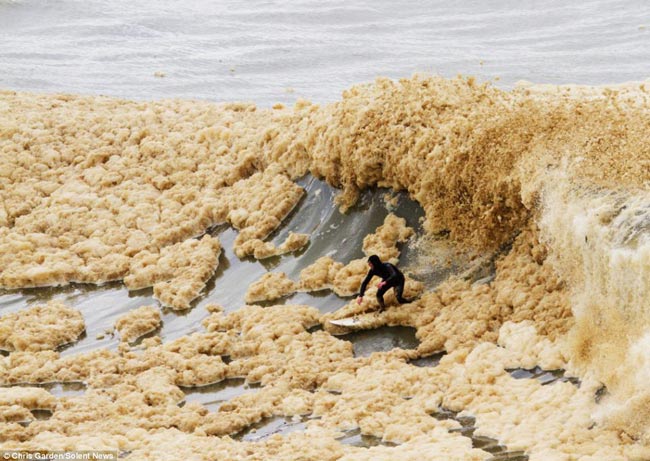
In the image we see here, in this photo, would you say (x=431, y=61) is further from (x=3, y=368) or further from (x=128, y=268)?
(x=3, y=368)

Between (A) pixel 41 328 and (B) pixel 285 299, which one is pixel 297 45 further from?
(A) pixel 41 328

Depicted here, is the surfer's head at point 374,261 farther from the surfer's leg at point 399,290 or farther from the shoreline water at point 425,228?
the shoreline water at point 425,228

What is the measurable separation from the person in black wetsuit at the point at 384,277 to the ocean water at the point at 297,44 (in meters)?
10.1

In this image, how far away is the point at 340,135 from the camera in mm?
10977

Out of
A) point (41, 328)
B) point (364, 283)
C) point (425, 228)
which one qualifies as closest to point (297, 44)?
point (425, 228)

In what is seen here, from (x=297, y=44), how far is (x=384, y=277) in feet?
53.0

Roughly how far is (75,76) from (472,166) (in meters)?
13.6

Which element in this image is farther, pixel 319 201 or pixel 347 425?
pixel 319 201

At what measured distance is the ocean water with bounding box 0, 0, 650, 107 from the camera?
808 inches

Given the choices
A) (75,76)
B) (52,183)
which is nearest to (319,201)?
(52,183)

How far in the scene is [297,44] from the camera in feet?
80.4

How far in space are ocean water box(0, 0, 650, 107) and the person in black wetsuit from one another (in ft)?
33.1

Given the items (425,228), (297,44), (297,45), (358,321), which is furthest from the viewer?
(297,44)

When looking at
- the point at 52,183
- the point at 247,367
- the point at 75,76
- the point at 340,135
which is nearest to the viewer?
the point at 247,367
